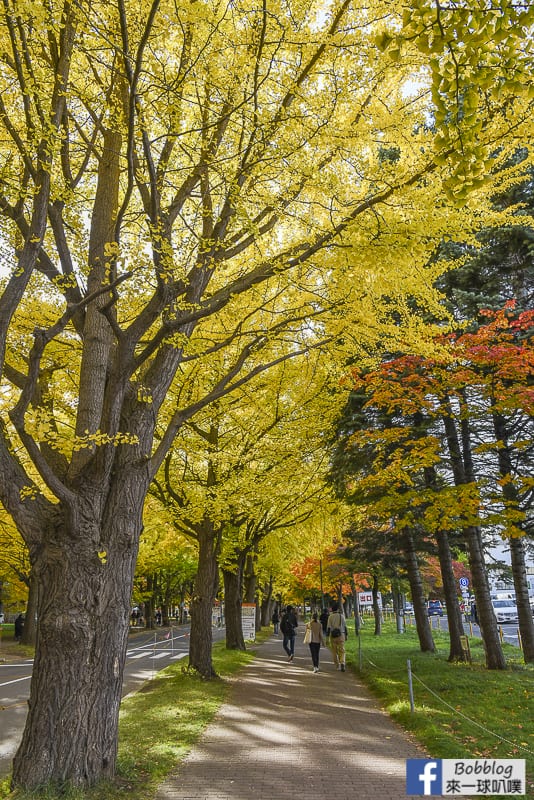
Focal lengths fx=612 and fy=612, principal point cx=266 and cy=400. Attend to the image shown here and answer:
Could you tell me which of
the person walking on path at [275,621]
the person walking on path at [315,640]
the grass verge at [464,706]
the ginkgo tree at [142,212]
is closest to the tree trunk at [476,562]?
the grass verge at [464,706]

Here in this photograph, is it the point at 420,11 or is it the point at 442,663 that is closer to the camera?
the point at 420,11

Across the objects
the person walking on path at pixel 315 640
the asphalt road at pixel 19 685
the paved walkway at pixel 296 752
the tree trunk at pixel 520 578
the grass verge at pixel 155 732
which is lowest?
the asphalt road at pixel 19 685

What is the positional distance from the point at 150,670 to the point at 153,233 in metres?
16.1

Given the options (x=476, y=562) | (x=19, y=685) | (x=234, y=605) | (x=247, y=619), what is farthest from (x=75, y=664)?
(x=247, y=619)

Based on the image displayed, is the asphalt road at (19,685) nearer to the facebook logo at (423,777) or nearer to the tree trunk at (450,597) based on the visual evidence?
the facebook logo at (423,777)

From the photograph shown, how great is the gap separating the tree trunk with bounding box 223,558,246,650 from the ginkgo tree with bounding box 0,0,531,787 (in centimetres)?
1443

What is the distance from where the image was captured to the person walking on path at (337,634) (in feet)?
51.7

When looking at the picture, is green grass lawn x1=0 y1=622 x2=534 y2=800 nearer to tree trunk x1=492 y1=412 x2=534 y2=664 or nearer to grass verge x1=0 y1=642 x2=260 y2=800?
grass verge x1=0 y1=642 x2=260 y2=800

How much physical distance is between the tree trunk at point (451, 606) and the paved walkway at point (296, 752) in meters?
3.87

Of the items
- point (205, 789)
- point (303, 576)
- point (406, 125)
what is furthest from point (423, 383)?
point (303, 576)

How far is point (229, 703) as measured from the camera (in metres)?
10.6

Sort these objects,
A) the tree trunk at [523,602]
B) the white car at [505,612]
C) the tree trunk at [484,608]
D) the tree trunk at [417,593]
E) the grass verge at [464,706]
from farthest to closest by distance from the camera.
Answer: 1. the white car at [505,612]
2. the tree trunk at [417,593]
3. the tree trunk at [523,602]
4. the tree trunk at [484,608]
5. the grass verge at [464,706]

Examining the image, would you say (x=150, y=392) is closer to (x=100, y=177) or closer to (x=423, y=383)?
(x=100, y=177)

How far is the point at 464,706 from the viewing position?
9.18 m
